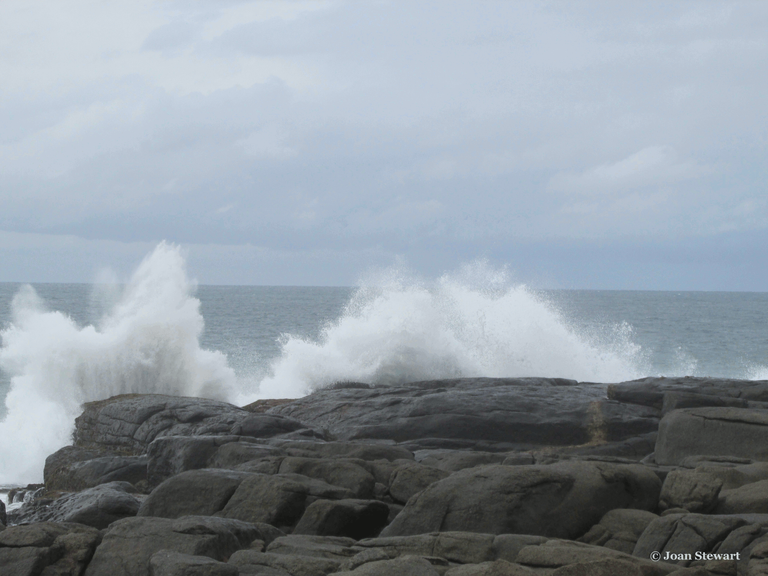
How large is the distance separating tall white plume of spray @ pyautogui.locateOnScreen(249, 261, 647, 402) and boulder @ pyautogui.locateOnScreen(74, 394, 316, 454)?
693 centimetres

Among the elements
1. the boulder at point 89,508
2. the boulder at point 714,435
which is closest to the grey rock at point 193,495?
the boulder at point 89,508

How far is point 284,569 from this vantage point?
537 centimetres

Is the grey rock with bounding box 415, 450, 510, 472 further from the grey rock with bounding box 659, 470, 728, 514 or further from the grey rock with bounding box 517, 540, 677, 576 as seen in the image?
the grey rock with bounding box 517, 540, 677, 576

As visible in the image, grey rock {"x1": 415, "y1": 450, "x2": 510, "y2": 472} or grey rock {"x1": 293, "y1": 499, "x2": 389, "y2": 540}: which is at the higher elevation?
grey rock {"x1": 415, "y1": 450, "x2": 510, "y2": 472}

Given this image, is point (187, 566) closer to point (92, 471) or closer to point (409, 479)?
point (409, 479)

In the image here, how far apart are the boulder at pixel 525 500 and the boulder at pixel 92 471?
5266mm

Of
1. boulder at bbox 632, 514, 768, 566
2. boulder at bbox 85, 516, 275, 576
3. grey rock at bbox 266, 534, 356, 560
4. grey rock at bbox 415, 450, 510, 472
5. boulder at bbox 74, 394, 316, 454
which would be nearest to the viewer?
boulder at bbox 632, 514, 768, 566

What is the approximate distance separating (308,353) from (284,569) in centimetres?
1521

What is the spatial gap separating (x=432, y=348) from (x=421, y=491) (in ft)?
44.4

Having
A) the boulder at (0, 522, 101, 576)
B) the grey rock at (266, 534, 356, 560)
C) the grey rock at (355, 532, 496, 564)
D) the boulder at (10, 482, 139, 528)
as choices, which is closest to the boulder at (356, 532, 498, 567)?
the grey rock at (355, 532, 496, 564)

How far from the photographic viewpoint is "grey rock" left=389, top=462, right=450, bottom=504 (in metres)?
7.67

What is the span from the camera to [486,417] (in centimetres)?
1173

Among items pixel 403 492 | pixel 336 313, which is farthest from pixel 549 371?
pixel 336 313

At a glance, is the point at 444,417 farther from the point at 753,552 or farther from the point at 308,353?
the point at 308,353
